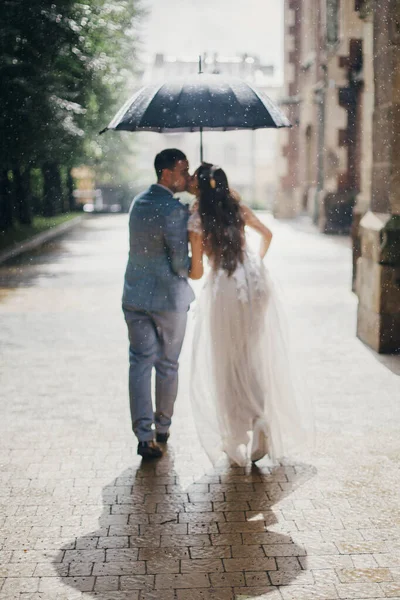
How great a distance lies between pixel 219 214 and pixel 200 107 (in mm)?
719

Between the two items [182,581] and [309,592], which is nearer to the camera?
[309,592]

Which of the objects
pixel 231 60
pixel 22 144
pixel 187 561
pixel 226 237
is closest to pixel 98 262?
pixel 22 144

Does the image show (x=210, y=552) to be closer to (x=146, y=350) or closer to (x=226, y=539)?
(x=226, y=539)

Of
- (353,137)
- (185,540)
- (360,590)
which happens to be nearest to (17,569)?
(185,540)

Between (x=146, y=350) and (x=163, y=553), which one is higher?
(x=146, y=350)

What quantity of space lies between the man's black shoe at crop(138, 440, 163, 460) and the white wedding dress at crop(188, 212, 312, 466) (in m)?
0.37

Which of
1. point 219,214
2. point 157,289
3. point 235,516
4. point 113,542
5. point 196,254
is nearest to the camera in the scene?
point 113,542

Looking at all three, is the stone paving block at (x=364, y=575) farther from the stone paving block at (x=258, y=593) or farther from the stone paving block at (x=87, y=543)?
the stone paving block at (x=87, y=543)

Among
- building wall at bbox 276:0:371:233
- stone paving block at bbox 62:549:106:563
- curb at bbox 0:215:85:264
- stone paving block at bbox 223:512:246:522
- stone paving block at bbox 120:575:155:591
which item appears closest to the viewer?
stone paving block at bbox 120:575:155:591

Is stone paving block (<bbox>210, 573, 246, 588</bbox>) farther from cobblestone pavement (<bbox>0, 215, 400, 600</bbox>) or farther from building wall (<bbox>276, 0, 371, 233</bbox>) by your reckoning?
building wall (<bbox>276, 0, 371, 233</bbox>)

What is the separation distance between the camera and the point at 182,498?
508 centimetres

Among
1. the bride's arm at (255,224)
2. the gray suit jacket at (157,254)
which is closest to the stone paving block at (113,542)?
the gray suit jacket at (157,254)

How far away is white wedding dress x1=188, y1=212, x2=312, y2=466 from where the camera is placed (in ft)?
18.3

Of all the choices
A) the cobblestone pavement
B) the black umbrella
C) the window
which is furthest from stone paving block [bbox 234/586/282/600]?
the window
